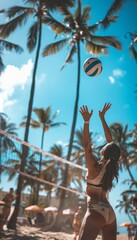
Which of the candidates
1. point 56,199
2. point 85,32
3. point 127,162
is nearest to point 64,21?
point 85,32

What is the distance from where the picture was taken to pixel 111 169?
268cm

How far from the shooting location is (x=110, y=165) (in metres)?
2.67

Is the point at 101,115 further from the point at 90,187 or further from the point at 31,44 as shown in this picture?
the point at 31,44

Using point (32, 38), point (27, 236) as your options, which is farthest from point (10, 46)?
point (27, 236)

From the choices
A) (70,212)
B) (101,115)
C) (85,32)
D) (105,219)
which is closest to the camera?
(105,219)

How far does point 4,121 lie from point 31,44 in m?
21.4

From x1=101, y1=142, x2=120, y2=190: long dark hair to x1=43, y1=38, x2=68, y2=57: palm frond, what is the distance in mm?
18321

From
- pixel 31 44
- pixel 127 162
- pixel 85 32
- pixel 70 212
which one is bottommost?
pixel 70 212

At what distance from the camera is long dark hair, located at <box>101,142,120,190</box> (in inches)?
104

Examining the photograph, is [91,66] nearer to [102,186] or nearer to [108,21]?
[102,186]

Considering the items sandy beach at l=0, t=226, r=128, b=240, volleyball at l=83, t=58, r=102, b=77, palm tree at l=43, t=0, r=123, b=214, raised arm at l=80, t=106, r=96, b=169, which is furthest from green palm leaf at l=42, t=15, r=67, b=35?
raised arm at l=80, t=106, r=96, b=169

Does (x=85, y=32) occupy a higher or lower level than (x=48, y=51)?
higher

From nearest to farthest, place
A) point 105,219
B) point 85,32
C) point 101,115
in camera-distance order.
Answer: point 105,219 < point 101,115 < point 85,32

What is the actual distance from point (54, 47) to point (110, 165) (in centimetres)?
1867
